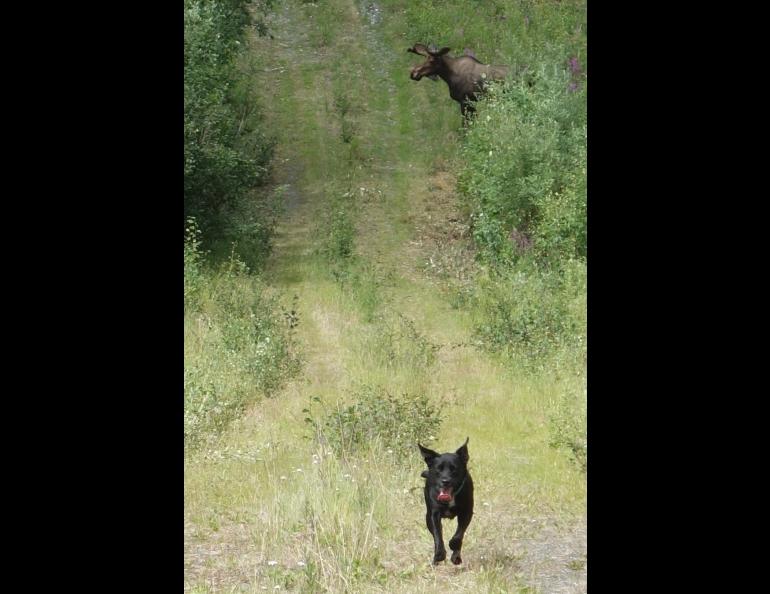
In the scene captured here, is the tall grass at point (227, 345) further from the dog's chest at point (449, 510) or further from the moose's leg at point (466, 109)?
the moose's leg at point (466, 109)

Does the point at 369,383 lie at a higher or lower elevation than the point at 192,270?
lower

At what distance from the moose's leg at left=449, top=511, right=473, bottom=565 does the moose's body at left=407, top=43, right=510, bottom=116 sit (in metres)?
9.28

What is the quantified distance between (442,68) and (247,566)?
31.2 ft

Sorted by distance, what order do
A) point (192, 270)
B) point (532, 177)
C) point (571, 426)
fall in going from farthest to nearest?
point (532, 177), point (192, 270), point (571, 426)

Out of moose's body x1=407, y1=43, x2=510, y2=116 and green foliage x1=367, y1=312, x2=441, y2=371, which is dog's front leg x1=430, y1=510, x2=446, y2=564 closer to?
green foliage x1=367, y1=312, x2=441, y2=371

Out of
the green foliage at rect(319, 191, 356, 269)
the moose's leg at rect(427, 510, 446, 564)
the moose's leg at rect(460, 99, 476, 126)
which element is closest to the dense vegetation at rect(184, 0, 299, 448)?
the green foliage at rect(319, 191, 356, 269)

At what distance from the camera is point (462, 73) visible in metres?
14.6

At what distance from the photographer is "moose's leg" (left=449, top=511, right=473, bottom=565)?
18.9ft

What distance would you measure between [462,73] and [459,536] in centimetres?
987

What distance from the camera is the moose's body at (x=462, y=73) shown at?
14.3 metres

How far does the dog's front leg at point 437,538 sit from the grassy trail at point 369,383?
0.38 ft

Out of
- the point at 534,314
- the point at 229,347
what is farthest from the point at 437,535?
the point at 229,347

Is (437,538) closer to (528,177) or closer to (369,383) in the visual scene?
(369,383)
